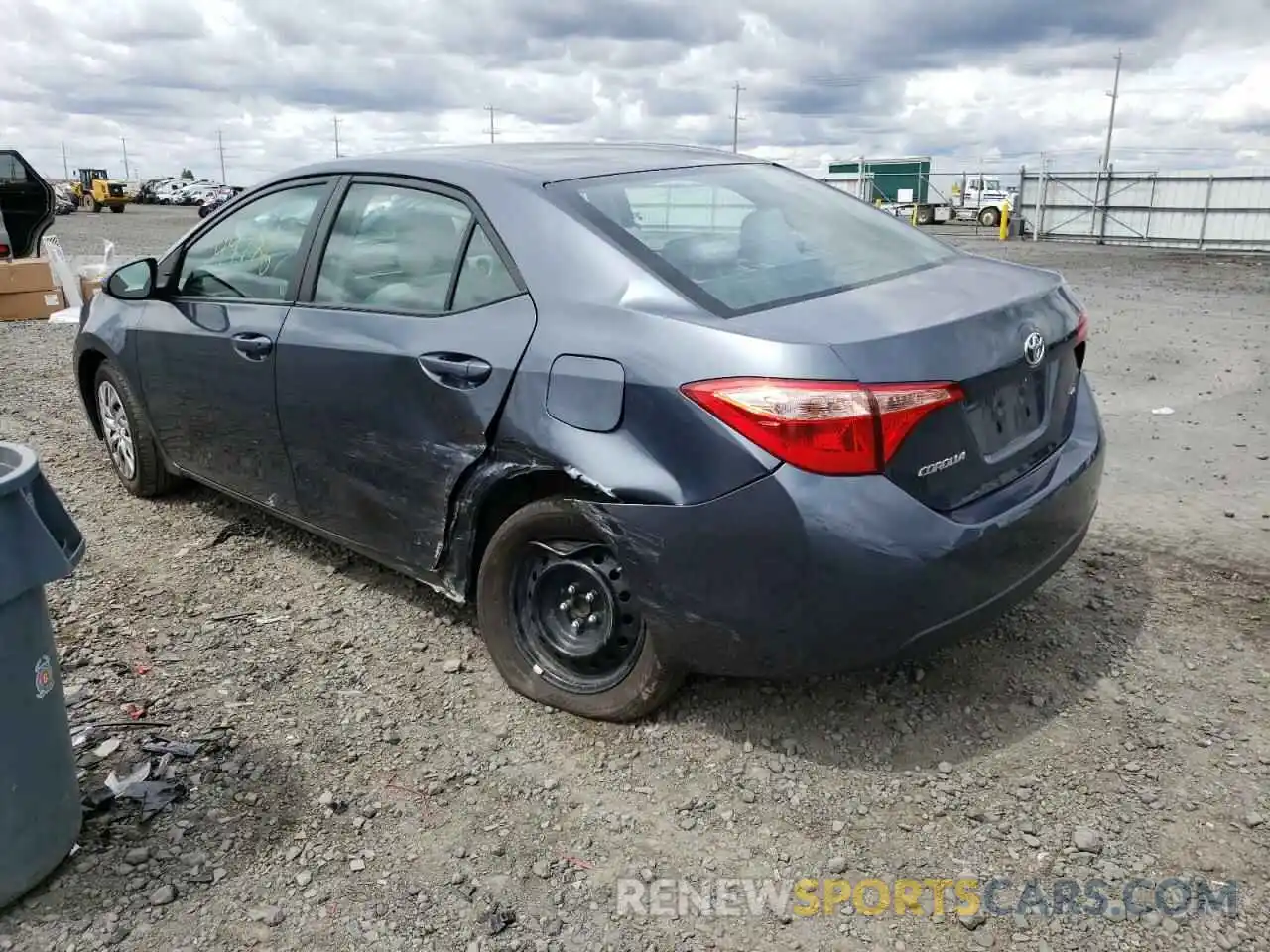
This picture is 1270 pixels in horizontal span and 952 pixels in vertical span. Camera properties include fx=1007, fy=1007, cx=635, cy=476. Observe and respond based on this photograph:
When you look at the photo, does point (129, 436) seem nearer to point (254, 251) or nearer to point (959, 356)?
point (254, 251)

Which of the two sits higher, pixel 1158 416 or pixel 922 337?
pixel 922 337

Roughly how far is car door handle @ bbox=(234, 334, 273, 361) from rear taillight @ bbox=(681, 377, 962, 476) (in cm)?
201

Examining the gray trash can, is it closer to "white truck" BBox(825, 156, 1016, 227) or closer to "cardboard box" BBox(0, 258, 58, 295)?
"cardboard box" BBox(0, 258, 58, 295)

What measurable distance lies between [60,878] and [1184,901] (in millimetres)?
2693

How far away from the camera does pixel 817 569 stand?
2490 mm

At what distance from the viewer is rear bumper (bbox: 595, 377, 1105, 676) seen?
2.47 m

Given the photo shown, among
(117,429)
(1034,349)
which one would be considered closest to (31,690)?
(1034,349)

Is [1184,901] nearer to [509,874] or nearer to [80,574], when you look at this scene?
[509,874]

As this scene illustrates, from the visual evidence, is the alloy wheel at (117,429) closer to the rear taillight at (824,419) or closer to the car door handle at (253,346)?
the car door handle at (253,346)

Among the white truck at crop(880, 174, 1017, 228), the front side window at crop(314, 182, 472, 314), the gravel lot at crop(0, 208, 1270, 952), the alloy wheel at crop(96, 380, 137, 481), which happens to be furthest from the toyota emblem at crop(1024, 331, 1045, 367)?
the white truck at crop(880, 174, 1017, 228)

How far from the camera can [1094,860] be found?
2.49 metres

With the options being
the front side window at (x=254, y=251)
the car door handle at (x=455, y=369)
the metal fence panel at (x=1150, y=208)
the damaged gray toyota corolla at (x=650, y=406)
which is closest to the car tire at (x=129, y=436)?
the front side window at (x=254, y=251)

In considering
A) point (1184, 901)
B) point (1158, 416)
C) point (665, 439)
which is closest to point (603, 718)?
point (665, 439)

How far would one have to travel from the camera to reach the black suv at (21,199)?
40.0 feet
